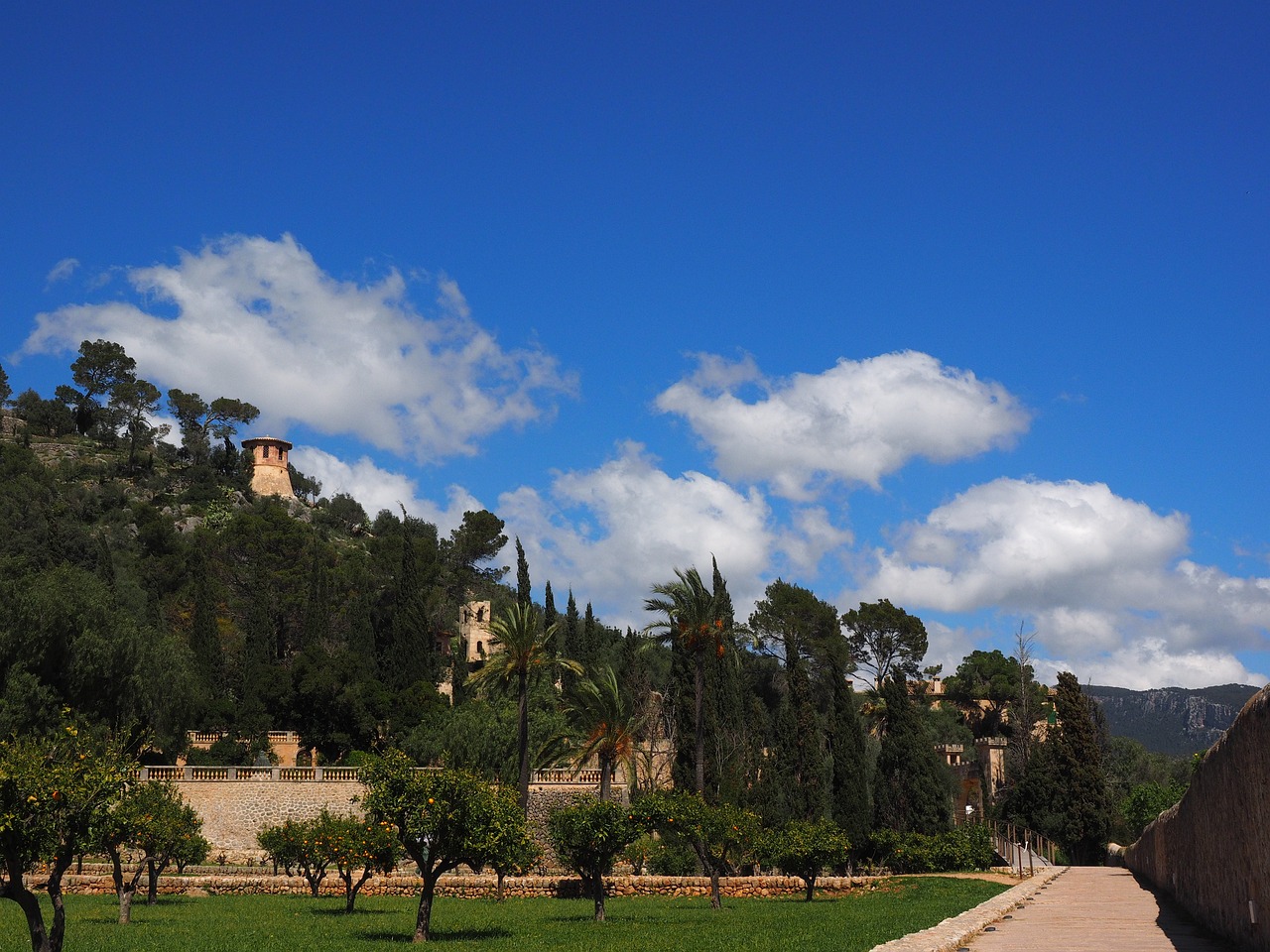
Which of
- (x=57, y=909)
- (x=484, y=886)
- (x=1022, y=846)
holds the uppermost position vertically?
(x=57, y=909)

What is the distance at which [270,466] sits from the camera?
399 ft

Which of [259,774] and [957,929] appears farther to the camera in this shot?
[259,774]

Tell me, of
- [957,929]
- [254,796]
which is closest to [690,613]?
[254,796]

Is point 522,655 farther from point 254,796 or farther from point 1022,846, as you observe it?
point 1022,846

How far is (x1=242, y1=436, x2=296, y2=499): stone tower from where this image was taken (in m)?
120

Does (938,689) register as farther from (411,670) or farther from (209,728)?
(209,728)

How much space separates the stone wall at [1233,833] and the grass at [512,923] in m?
4.70

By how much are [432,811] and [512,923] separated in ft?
17.4

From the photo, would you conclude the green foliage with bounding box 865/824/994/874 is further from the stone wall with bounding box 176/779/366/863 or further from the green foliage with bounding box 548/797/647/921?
the stone wall with bounding box 176/779/366/863

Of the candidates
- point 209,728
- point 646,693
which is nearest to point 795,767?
point 646,693

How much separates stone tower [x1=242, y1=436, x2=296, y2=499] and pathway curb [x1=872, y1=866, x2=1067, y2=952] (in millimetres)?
106023

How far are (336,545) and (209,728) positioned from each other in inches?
2000

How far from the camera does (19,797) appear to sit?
1318 centimetres

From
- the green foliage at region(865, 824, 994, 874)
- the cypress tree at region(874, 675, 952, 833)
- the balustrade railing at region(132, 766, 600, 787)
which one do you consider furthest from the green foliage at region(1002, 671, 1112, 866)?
the balustrade railing at region(132, 766, 600, 787)
